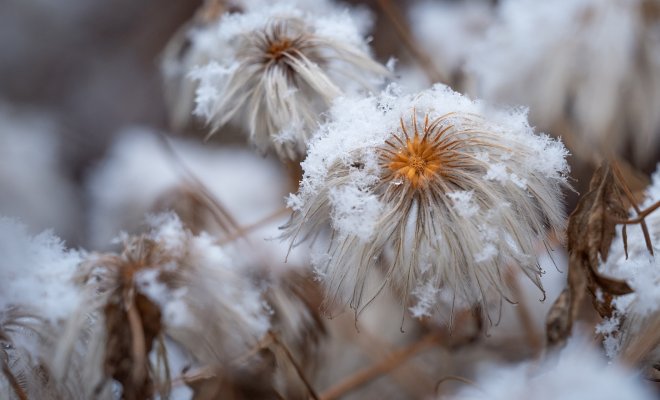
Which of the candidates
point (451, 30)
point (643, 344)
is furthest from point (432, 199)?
point (451, 30)

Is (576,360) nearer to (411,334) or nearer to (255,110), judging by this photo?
(255,110)

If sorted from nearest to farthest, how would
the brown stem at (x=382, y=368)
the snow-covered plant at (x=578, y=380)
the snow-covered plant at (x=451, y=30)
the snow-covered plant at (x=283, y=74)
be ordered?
the snow-covered plant at (x=578, y=380) → the snow-covered plant at (x=283, y=74) → the brown stem at (x=382, y=368) → the snow-covered plant at (x=451, y=30)

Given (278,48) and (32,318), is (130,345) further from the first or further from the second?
(278,48)

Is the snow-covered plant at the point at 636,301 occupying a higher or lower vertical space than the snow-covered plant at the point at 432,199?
lower

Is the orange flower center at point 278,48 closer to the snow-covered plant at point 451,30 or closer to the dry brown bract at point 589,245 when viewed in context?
the dry brown bract at point 589,245

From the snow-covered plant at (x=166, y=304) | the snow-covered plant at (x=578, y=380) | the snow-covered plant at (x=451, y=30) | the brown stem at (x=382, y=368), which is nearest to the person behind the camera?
the snow-covered plant at (x=578, y=380)

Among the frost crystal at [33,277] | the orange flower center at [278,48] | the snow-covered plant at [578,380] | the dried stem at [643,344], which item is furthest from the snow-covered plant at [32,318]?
the dried stem at [643,344]

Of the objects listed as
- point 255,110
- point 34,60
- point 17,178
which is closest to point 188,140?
point 17,178
